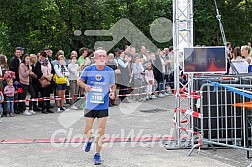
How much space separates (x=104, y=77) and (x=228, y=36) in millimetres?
26239

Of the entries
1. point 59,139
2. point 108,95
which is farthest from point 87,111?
point 59,139

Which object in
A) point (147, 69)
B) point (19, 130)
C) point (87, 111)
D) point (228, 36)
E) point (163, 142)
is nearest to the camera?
point (87, 111)

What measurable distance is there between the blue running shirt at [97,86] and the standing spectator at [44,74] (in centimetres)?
652

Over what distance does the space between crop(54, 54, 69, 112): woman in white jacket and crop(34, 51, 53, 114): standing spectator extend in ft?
0.83

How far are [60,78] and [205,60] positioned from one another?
23.3ft

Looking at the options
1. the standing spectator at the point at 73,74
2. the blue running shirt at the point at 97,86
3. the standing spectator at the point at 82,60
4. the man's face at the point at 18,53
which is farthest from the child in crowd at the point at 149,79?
the blue running shirt at the point at 97,86

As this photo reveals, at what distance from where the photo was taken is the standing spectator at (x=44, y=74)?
14.3 m

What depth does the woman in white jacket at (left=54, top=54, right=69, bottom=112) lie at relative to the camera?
14.6m

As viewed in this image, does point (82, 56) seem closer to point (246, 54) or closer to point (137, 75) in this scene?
point (137, 75)

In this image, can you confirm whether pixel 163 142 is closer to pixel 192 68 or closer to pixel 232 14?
pixel 192 68

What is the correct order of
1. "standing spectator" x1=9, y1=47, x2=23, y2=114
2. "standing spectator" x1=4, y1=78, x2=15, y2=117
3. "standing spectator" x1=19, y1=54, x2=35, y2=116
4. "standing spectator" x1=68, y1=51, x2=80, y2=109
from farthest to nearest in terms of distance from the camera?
"standing spectator" x1=68, y1=51, x2=80, y2=109, "standing spectator" x1=9, y1=47, x2=23, y2=114, "standing spectator" x1=19, y1=54, x2=35, y2=116, "standing spectator" x1=4, y1=78, x2=15, y2=117

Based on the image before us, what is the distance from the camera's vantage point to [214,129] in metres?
8.48

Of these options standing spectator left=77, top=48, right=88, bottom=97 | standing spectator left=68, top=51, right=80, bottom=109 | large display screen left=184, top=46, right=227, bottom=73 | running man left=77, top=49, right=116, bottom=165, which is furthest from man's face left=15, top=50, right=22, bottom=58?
large display screen left=184, top=46, right=227, bottom=73

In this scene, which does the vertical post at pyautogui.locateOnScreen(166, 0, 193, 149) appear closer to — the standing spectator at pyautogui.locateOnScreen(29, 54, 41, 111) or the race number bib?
the race number bib
